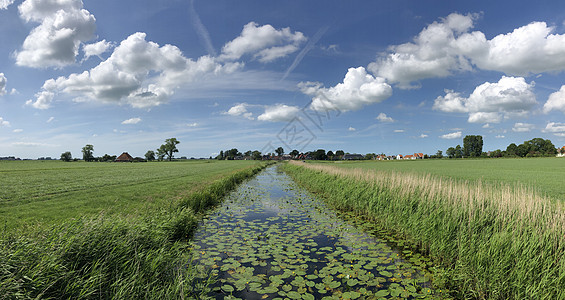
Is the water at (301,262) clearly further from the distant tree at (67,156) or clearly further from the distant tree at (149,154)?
the distant tree at (149,154)

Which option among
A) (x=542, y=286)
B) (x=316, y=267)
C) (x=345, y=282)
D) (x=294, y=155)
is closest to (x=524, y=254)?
(x=542, y=286)

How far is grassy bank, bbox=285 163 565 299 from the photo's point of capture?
410 centimetres

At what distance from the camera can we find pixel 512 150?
122 metres

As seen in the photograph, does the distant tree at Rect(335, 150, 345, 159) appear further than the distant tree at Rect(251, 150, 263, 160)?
Yes

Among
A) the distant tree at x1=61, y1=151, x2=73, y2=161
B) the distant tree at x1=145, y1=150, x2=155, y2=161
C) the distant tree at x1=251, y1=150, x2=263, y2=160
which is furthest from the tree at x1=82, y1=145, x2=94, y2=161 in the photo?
the distant tree at x1=251, y1=150, x2=263, y2=160

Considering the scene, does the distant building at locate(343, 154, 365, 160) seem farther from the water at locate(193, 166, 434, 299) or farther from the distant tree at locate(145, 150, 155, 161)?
the water at locate(193, 166, 434, 299)

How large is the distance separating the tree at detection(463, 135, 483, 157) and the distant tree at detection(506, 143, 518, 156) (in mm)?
11087

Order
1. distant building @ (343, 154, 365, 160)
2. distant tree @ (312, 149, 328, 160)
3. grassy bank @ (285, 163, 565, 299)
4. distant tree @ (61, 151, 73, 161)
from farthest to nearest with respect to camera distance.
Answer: distant tree @ (312, 149, 328, 160), distant building @ (343, 154, 365, 160), distant tree @ (61, 151, 73, 161), grassy bank @ (285, 163, 565, 299)

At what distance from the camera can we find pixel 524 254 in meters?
4.37

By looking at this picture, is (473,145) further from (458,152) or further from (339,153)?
(339,153)

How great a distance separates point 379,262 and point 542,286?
293 cm

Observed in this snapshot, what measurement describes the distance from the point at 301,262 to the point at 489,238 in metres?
4.24

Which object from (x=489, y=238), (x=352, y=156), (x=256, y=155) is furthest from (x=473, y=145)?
(x=489, y=238)

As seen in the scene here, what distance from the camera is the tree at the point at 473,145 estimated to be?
132 m
